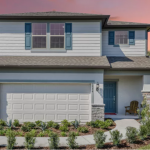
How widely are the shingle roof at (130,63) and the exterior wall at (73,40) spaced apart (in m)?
1.28

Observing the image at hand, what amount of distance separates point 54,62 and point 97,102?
3.23 m

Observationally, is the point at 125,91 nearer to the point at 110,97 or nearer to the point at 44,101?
the point at 110,97

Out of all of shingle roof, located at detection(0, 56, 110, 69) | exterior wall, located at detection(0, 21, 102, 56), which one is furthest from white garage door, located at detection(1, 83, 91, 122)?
exterior wall, located at detection(0, 21, 102, 56)

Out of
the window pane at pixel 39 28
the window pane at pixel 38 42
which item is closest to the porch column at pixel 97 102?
the window pane at pixel 39 28

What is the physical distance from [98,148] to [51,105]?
4.27 meters

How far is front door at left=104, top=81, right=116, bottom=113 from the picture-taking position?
40.3ft

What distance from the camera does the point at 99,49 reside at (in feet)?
35.0

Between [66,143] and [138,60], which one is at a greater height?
[138,60]

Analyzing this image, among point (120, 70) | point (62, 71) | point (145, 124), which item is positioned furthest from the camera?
point (120, 70)

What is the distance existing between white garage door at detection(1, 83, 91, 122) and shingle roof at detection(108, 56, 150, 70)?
224cm

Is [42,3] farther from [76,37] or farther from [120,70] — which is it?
[120,70]

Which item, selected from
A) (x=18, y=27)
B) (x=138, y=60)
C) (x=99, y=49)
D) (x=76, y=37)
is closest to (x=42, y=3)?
(x=18, y=27)

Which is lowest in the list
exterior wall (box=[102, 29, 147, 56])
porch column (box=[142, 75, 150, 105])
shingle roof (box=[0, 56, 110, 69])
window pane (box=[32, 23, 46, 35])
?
porch column (box=[142, 75, 150, 105])

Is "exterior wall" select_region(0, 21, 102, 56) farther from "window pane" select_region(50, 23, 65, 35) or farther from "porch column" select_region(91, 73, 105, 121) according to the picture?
"porch column" select_region(91, 73, 105, 121)
